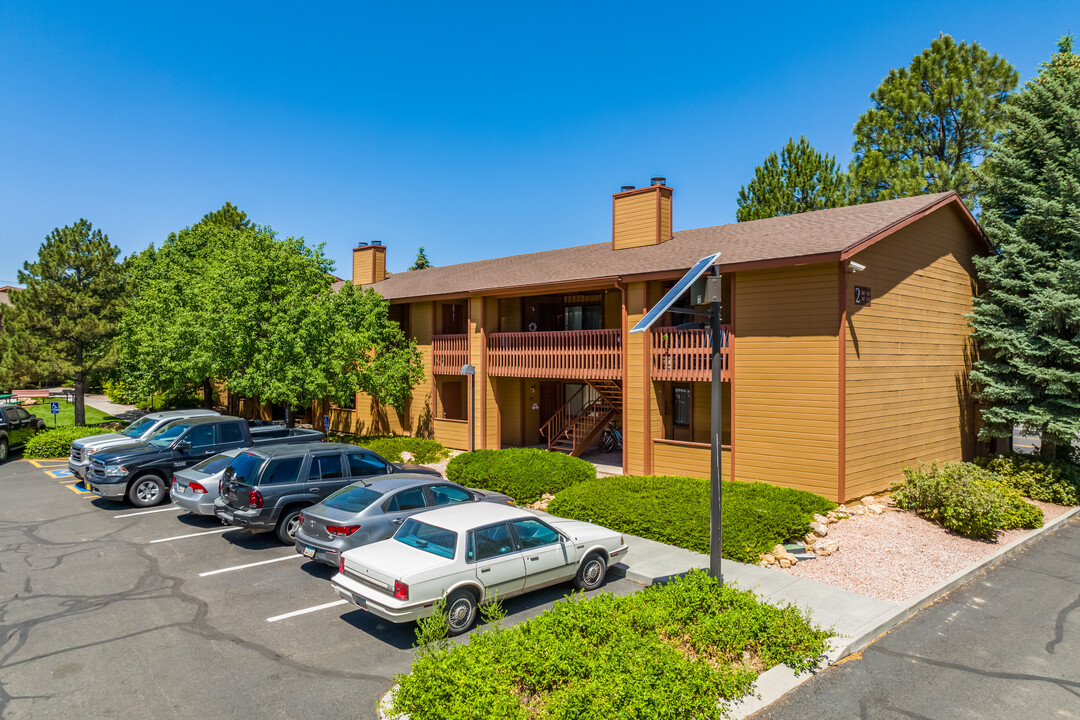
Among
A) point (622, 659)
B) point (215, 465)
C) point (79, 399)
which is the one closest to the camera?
point (622, 659)

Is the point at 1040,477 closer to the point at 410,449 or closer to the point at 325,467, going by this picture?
the point at 325,467

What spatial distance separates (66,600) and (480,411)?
13.8m

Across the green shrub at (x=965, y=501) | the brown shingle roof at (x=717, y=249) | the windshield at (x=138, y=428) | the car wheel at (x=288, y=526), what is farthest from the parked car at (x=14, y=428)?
the green shrub at (x=965, y=501)

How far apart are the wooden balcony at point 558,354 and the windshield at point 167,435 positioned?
9514 millimetres

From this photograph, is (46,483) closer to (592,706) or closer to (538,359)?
(538,359)

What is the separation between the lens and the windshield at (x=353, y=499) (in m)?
10.1

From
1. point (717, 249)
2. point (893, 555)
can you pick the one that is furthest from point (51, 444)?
point (893, 555)

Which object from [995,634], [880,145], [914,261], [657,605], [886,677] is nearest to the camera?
[886,677]

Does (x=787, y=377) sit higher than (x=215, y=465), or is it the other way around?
(x=787, y=377)

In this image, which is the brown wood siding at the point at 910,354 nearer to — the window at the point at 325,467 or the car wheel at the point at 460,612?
the car wheel at the point at 460,612

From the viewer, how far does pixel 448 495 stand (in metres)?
11.0

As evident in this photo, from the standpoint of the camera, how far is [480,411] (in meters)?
22.0

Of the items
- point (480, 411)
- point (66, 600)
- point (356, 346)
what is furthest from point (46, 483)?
point (480, 411)

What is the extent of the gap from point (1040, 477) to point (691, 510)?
10577 mm
